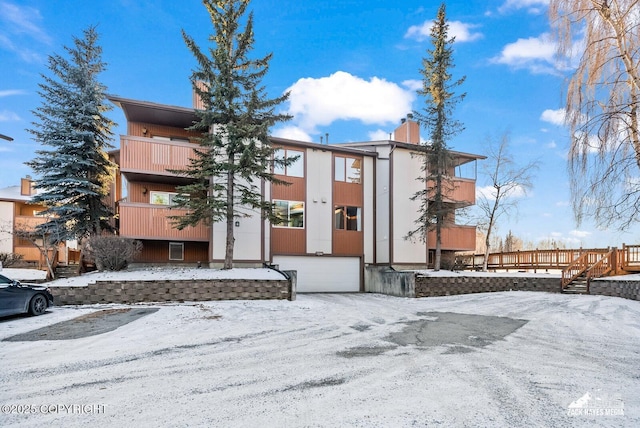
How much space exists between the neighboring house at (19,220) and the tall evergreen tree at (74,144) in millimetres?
7862

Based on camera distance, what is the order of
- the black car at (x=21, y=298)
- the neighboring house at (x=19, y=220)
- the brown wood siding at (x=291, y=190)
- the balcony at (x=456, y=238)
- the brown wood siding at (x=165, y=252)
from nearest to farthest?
1. the black car at (x=21, y=298)
2. the brown wood siding at (x=165, y=252)
3. the brown wood siding at (x=291, y=190)
4. the balcony at (x=456, y=238)
5. the neighboring house at (x=19, y=220)

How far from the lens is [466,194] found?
64.3 ft

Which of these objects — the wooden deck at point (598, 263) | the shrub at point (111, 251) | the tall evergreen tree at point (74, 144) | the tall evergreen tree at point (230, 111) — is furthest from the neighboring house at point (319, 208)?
the wooden deck at point (598, 263)

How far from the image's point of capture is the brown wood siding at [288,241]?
691 inches

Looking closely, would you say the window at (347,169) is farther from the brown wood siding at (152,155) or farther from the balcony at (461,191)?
the brown wood siding at (152,155)

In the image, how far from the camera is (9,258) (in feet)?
72.2

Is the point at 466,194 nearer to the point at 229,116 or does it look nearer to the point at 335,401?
the point at 229,116

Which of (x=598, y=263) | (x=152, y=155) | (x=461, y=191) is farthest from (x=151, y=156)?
(x=598, y=263)

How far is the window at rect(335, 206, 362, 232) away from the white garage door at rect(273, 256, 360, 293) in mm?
1655

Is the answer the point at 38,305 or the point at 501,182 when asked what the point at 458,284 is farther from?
the point at 38,305

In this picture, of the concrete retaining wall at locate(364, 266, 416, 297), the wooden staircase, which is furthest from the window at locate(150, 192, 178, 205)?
the wooden staircase

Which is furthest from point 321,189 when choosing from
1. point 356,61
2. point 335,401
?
point 335,401

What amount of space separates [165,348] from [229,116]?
9645mm

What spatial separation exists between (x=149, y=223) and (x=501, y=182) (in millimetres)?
18030
